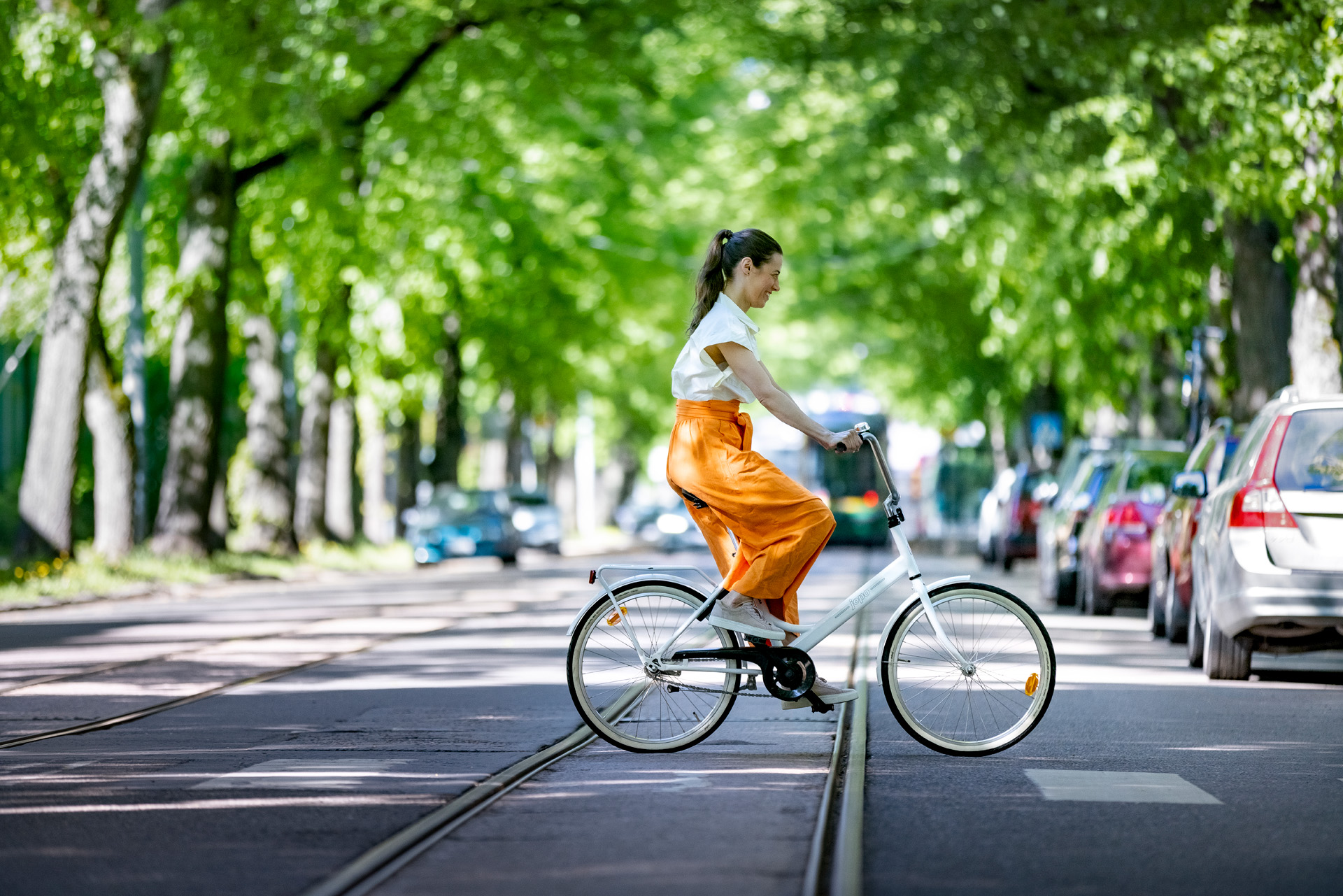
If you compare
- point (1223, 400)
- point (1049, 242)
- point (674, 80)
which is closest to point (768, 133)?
point (674, 80)

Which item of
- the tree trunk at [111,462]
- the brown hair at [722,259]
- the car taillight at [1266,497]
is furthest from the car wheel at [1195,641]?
the tree trunk at [111,462]

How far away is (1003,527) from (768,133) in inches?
372

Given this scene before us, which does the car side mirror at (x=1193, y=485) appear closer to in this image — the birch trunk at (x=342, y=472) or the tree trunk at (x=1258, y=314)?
the tree trunk at (x=1258, y=314)

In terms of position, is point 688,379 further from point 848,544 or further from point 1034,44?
point 848,544

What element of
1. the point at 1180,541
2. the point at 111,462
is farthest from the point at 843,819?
the point at 111,462

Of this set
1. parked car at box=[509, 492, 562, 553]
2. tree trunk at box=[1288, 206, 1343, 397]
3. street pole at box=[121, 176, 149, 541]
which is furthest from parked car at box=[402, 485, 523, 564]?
tree trunk at box=[1288, 206, 1343, 397]

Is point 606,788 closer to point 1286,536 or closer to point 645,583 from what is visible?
point 645,583

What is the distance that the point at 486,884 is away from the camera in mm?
5633

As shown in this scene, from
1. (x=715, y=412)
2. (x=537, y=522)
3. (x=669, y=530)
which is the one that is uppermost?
(x=715, y=412)

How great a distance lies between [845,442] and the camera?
7969 millimetres

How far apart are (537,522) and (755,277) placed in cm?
3556

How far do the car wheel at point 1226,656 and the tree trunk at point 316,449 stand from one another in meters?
22.9

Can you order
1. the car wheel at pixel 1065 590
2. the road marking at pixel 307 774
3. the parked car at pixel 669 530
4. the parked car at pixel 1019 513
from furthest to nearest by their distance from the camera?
1. the parked car at pixel 669 530
2. the parked car at pixel 1019 513
3. the car wheel at pixel 1065 590
4. the road marking at pixel 307 774

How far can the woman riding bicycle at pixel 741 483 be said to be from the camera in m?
8.05
